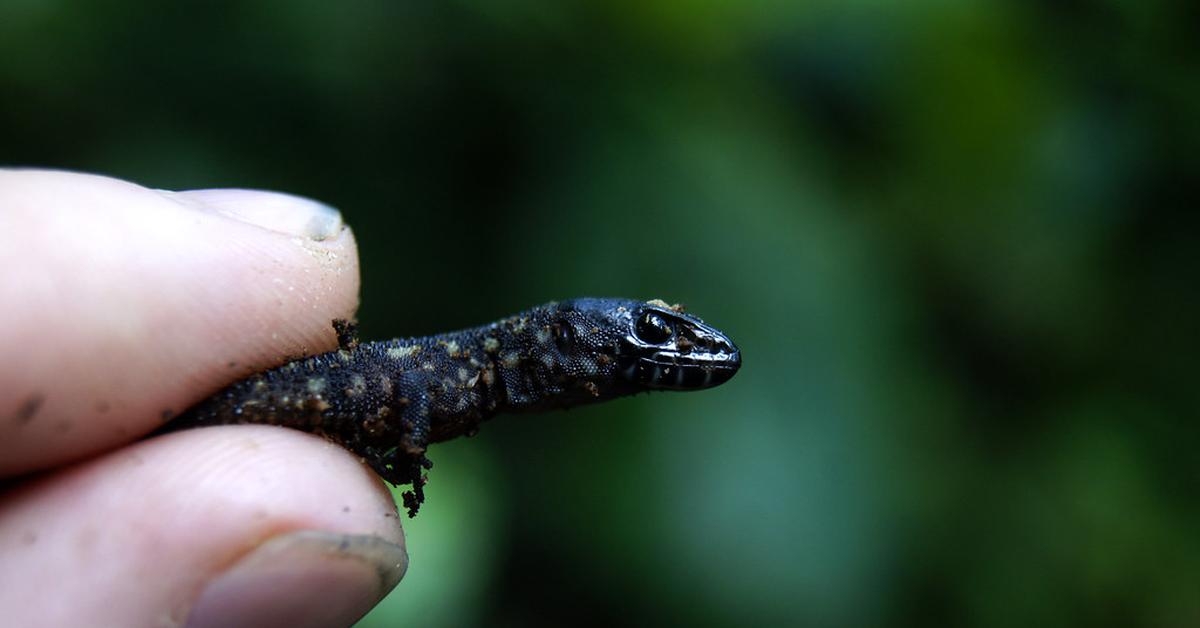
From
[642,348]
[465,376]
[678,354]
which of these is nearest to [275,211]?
[465,376]

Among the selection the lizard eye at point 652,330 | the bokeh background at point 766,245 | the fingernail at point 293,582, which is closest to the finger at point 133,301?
the fingernail at point 293,582

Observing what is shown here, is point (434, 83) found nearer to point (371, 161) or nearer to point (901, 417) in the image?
point (371, 161)

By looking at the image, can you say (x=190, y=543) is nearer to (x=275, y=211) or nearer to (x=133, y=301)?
(x=133, y=301)

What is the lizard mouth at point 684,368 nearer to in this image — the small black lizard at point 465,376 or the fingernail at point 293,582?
the small black lizard at point 465,376

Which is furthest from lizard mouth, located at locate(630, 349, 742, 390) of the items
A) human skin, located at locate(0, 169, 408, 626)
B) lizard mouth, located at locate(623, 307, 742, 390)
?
human skin, located at locate(0, 169, 408, 626)

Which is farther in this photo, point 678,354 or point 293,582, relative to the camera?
point 678,354
